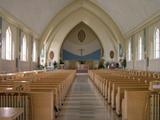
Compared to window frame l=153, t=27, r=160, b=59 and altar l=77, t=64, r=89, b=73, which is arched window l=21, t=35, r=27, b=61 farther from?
altar l=77, t=64, r=89, b=73

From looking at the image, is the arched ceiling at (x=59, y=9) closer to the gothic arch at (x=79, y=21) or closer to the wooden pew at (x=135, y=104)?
the gothic arch at (x=79, y=21)

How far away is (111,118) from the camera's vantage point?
8.24 metres

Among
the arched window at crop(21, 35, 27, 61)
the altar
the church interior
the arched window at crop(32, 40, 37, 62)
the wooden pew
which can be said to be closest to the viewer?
the church interior

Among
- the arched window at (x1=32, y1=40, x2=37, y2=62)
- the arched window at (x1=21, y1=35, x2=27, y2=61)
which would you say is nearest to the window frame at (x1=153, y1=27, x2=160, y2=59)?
the arched window at (x1=21, y1=35, x2=27, y2=61)

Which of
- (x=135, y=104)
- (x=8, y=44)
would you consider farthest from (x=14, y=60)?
(x=135, y=104)

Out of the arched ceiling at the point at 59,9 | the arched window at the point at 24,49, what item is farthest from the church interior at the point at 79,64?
the arched window at the point at 24,49

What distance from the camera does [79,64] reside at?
163 feet

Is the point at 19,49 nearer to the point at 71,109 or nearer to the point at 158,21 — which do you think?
the point at 158,21

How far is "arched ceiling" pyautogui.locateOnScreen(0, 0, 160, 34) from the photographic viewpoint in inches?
969

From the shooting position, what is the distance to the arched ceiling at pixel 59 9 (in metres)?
24.6

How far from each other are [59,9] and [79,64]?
39.1 ft

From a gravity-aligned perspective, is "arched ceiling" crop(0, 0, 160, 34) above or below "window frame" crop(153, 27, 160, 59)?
above

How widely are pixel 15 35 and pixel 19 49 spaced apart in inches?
63.8

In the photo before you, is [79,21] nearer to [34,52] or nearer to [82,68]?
[82,68]
